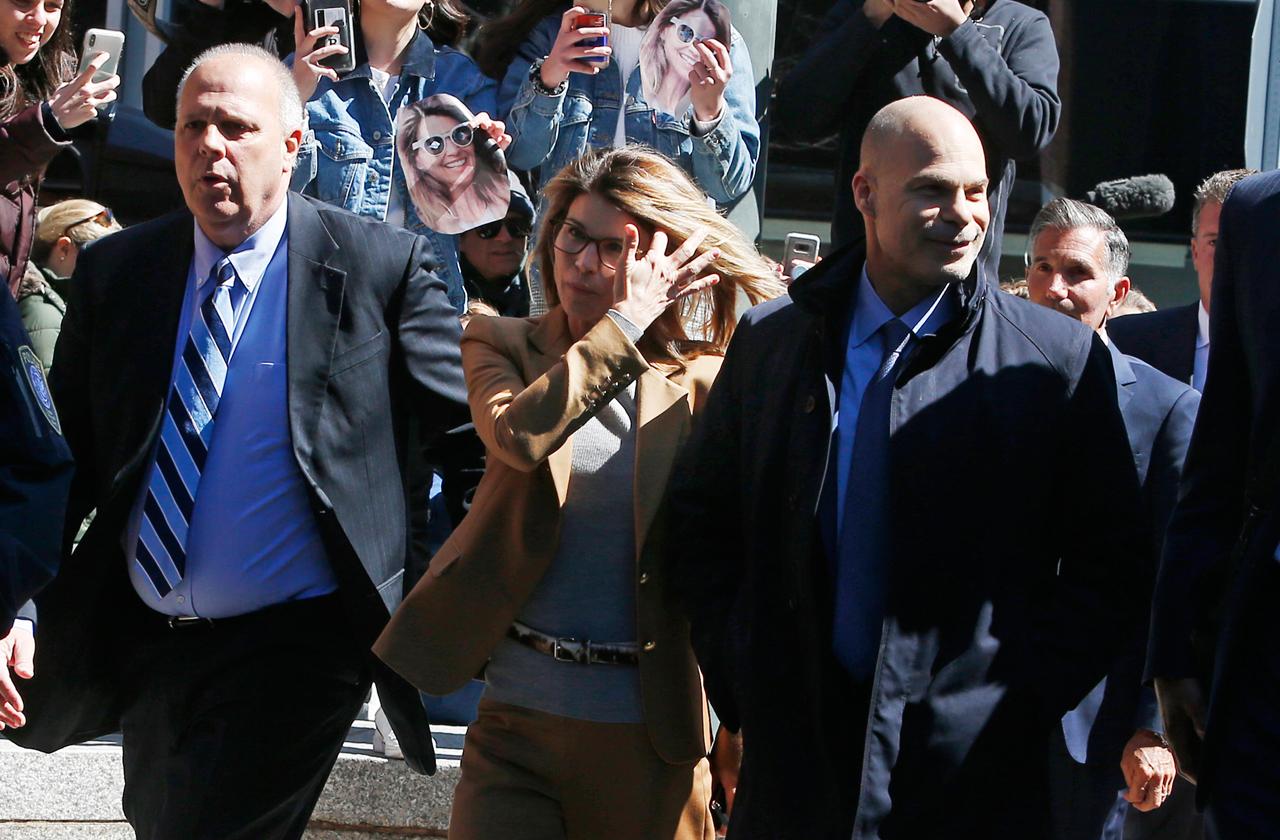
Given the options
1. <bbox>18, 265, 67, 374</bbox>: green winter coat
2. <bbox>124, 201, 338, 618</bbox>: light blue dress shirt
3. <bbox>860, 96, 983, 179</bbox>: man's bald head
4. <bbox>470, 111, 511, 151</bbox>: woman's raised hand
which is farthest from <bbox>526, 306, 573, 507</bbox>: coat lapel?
<bbox>18, 265, 67, 374</bbox>: green winter coat

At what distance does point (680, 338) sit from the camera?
4.00 metres

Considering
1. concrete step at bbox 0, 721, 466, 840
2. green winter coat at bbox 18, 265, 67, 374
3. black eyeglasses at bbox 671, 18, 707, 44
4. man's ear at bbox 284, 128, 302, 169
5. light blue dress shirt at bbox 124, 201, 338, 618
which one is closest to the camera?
light blue dress shirt at bbox 124, 201, 338, 618

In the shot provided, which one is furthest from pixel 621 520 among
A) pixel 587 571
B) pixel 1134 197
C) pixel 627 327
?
pixel 1134 197

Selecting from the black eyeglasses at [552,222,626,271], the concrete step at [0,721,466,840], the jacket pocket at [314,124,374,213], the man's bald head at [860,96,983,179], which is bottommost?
the concrete step at [0,721,466,840]

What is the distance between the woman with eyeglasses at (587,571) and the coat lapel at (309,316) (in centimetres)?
32

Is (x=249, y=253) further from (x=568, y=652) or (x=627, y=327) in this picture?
(x=568, y=652)

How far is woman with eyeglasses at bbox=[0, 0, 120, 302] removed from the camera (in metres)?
5.21

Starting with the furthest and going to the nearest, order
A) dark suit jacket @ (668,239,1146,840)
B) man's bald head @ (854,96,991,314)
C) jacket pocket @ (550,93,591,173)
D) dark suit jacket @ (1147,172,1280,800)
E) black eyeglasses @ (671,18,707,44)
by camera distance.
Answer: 1. jacket pocket @ (550,93,591,173)
2. black eyeglasses @ (671,18,707,44)
3. man's bald head @ (854,96,991,314)
4. dark suit jacket @ (668,239,1146,840)
5. dark suit jacket @ (1147,172,1280,800)

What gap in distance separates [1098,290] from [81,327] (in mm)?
2874

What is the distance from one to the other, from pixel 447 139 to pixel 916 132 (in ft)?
7.34

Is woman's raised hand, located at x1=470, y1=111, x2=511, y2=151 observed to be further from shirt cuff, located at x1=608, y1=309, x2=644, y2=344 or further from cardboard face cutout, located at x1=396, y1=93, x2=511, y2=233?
shirt cuff, located at x1=608, y1=309, x2=644, y2=344

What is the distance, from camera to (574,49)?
5211mm

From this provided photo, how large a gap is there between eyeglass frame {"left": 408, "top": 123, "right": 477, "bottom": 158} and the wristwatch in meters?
0.26

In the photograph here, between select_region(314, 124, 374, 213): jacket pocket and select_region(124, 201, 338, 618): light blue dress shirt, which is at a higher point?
select_region(314, 124, 374, 213): jacket pocket
